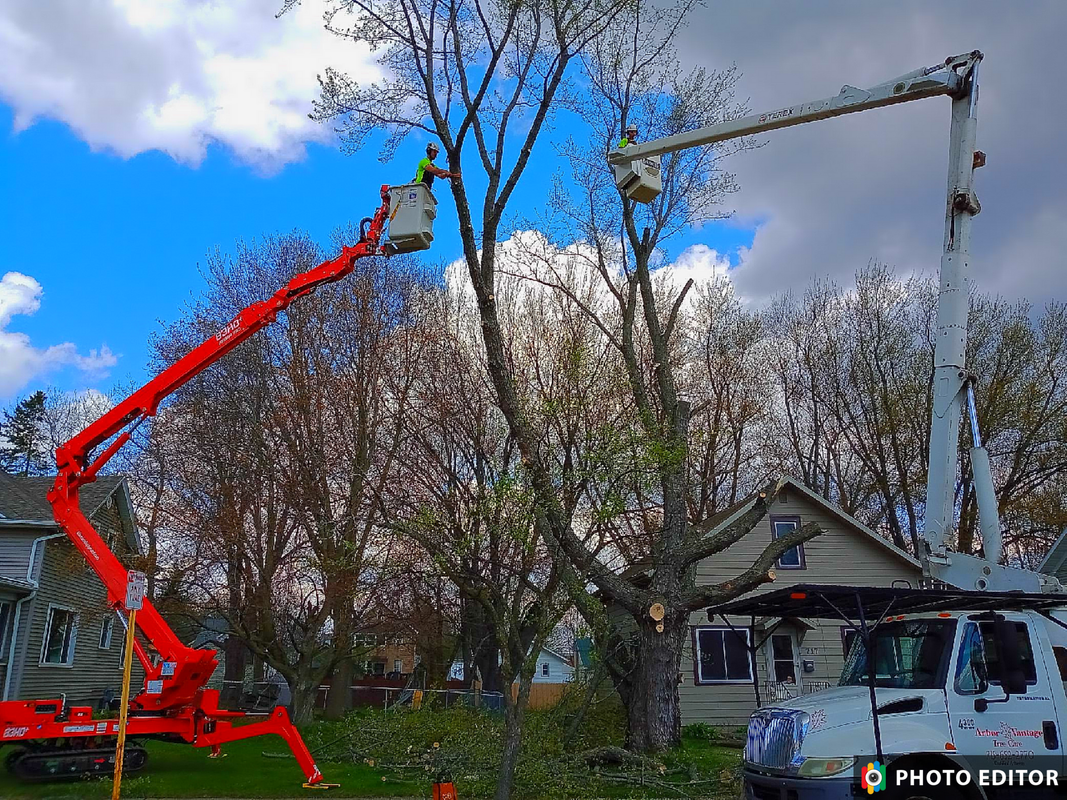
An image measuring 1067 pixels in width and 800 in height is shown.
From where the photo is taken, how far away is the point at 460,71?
13695 millimetres

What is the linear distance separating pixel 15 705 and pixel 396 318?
12881mm

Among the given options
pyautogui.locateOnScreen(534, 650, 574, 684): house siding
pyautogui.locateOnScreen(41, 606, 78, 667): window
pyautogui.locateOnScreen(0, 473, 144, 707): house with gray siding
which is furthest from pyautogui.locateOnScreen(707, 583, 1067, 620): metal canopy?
pyautogui.locateOnScreen(534, 650, 574, 684): house siding

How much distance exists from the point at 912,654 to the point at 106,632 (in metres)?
24.5

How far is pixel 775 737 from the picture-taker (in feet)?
24.3

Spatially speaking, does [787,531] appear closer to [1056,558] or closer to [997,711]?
[1056,558]

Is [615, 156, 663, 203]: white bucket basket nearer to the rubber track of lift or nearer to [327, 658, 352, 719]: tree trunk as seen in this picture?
the rubber track of lift

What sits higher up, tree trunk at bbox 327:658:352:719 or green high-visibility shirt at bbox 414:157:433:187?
green high-visibility shirt at bbox 414:157:433:187

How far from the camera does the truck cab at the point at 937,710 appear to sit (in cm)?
682

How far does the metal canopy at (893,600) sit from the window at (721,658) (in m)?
12.5

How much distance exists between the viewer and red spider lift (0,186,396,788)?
11383 millimetres

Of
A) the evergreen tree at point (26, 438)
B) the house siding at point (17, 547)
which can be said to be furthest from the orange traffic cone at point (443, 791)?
the evergreen tree at point (26, 438)

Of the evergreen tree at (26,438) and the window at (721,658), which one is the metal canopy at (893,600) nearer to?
the window at (721,658)

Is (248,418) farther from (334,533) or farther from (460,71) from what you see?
(460,71)

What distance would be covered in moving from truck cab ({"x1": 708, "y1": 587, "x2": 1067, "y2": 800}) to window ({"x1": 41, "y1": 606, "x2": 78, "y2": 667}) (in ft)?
65.2
